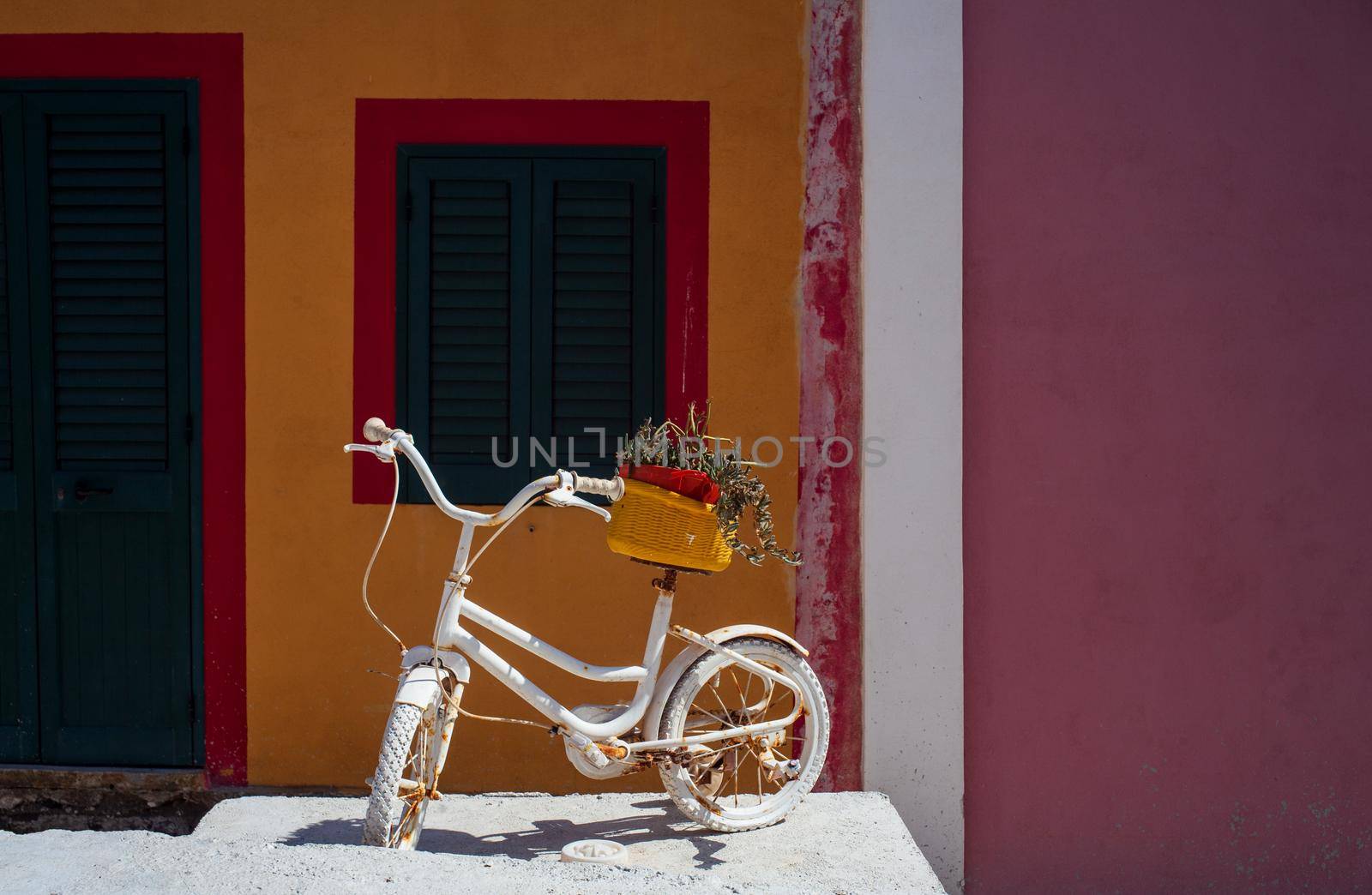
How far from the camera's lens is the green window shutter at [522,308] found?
13.7 feet

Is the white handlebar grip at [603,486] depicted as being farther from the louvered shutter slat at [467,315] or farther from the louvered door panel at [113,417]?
the louvered door panel at [113,417]

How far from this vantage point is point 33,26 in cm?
415

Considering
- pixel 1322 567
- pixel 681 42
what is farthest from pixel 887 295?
pixel 1322 567

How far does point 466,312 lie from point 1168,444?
261 cm

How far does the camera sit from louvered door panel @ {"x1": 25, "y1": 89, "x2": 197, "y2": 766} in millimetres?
4176

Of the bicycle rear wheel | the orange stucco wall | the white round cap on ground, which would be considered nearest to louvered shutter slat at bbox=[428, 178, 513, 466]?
the orange stucco wall

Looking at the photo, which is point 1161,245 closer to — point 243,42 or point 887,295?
point 887,295

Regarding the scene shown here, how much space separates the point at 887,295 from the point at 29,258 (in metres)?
3.17

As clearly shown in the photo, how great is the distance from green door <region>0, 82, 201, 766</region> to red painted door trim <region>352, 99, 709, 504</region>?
0.66 meters

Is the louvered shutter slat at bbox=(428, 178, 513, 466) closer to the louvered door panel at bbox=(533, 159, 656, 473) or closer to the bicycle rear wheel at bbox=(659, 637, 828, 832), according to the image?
the louvered door panel at bbox=(533, 159, 656, 473)

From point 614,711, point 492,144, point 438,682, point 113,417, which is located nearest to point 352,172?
point 492,144

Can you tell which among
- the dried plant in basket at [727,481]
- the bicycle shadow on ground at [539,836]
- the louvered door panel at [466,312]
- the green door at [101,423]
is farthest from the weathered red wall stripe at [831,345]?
the green door at [101,423]

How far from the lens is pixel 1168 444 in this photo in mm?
4039

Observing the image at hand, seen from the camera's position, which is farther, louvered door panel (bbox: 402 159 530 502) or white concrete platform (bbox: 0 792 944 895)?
louvered door panel (bbox: 402 159 530 502)
